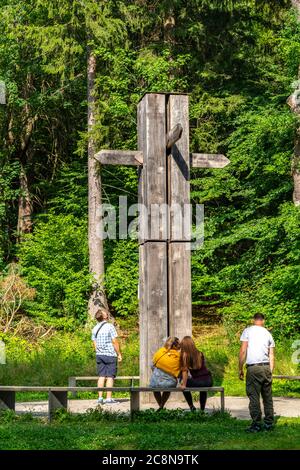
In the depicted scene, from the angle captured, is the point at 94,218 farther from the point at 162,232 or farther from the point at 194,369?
the point at 194,369

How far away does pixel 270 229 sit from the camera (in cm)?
2364

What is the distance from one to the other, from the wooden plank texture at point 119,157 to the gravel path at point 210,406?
392 cm

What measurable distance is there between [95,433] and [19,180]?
1018 inches

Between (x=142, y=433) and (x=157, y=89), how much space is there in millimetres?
18152

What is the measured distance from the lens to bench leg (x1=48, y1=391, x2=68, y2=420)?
12.0m

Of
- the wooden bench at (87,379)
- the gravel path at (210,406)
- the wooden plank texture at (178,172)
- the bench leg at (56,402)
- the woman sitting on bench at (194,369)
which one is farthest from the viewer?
the wooden bench at (87,379)

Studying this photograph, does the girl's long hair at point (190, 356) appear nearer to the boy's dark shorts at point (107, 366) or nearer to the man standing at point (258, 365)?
the man standing at point (258, 365)

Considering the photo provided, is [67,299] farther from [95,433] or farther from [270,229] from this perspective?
[95,433]

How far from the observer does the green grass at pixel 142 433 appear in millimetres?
9156

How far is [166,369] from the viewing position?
12703 mm

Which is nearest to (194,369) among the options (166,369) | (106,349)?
(166,369)

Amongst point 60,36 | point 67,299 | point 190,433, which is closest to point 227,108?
point 60,36

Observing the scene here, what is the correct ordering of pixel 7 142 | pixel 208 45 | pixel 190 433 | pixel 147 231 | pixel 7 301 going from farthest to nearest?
pixel 7 142 → pixel 208 45 → pixel 7 301 → pixel 147 231 → pixel 190 433

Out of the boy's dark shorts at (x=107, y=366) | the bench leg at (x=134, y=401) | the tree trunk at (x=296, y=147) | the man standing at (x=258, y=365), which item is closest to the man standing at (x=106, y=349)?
the boy's dark shorts at (x=107, y=366)
